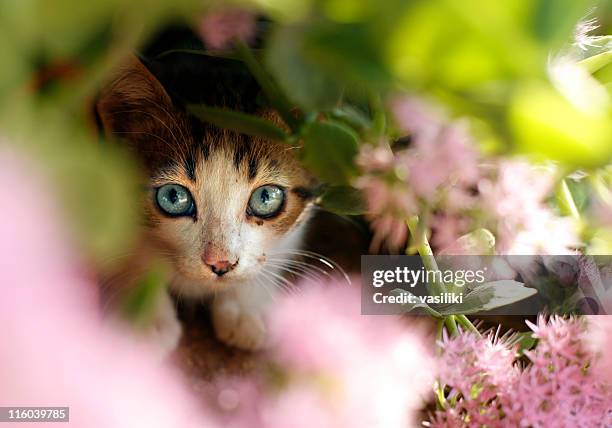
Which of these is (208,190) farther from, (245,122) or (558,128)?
(558,128)

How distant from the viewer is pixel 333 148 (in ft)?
1.05

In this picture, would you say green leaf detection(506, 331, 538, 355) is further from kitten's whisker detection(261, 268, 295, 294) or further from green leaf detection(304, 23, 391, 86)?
green leaf detection(304, 23, 391, 86)

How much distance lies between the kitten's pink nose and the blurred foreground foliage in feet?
1.27

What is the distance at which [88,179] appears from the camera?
0.44 ft

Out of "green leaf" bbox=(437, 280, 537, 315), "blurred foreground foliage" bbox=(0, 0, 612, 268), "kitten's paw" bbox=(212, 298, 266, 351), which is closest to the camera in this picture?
"blurred foreground foliage" bbox=(0, 0, 612, 268)

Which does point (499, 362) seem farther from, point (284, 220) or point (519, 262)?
point (284, 220)

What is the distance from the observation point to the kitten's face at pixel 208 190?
53 centimetres

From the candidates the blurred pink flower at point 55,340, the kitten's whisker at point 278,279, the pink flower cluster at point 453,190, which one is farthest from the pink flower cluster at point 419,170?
the kitten's whisker at point 278,279

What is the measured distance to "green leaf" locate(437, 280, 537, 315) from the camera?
43 centimetres

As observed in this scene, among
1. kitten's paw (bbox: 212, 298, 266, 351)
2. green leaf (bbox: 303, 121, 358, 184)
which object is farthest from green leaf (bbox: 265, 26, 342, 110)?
kitten's paw (bbox: 212, 298, 266, 351)

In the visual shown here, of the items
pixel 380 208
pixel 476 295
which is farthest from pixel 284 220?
pixel 380 208

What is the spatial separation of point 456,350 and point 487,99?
0.30m

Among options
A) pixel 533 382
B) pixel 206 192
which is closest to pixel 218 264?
pixel 206 192

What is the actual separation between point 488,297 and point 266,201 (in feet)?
0.76
